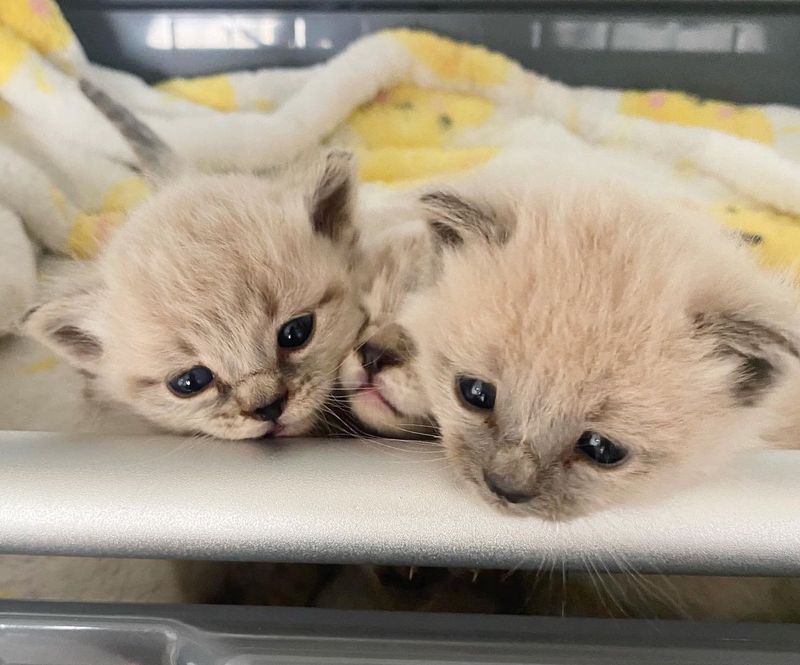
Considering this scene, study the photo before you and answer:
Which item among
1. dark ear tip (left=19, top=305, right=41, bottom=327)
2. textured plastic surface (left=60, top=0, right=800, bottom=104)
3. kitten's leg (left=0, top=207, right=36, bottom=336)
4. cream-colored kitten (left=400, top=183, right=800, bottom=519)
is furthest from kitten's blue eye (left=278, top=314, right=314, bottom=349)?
textured plastic surface (left=60, top=0, right=800, bottom=104)

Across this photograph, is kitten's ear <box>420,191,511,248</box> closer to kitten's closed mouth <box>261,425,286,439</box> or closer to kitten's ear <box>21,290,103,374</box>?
kitten's closed mouth <box>261,425,286,439</box>

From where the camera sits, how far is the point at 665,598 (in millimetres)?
860

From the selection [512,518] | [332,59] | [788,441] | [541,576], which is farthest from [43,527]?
[332,59]

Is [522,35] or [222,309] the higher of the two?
[522,35]

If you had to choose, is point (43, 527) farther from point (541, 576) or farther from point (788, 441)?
point (788, 441)

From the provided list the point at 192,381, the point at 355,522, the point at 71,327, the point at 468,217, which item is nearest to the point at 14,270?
the point at 71,327

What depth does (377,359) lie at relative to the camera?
968 mm

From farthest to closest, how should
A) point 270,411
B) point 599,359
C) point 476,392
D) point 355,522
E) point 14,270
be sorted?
point 14,270 → point 270,411 → point 476,392 → point 599,359 → point 355,522

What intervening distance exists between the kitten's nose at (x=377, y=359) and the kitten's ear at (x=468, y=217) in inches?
7.1

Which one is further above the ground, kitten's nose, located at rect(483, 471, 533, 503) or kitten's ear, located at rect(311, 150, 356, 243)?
kitten's ear, located at rect(311, 150, 356, 243)

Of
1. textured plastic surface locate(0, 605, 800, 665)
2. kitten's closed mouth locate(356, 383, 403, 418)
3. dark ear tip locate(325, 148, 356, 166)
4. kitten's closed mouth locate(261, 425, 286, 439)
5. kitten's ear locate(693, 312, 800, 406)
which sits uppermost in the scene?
dark ear tip locate(325, 148, 356, 166)

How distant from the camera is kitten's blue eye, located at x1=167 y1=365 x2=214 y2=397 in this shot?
3.39 feet

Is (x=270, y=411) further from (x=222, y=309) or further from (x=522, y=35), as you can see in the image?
(x=522, y=35)

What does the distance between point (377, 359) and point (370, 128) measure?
1.11 m
